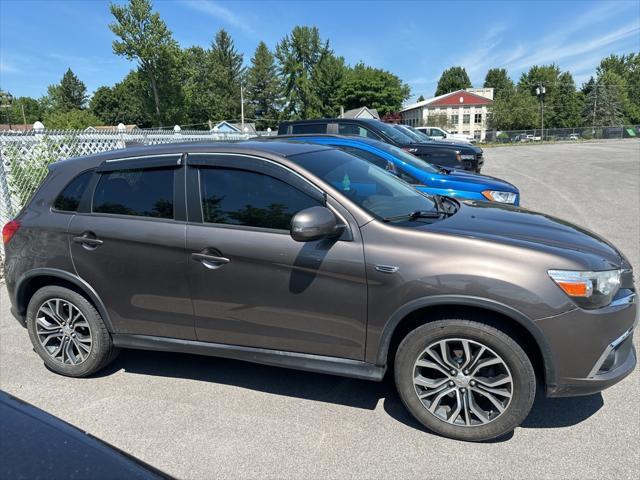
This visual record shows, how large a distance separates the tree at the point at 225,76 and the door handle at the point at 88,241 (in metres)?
78.8

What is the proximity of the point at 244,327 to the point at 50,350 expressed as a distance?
186cm

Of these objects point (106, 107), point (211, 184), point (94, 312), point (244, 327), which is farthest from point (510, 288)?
point (106, 107)

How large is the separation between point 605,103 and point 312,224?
94759 mm

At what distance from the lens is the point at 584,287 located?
2.52 metres

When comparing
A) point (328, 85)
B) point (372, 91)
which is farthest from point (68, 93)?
point (372, 91)

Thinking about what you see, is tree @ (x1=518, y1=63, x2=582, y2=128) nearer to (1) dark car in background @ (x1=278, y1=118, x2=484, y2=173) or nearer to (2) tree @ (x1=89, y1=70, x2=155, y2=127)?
(2) tree @ (x1=89, y1=70, x2=155, y2=127)

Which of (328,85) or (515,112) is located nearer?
(515,112)

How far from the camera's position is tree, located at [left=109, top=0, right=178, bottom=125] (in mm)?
45906

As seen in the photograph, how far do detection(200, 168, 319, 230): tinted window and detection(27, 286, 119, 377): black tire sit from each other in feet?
4.24

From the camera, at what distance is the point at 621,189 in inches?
458

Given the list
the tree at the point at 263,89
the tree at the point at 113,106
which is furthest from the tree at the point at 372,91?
the tree at the point at 113,106

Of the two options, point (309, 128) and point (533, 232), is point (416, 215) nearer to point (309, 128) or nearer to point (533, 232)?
point (533, 232)

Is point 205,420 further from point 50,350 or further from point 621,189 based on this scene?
point 621,189

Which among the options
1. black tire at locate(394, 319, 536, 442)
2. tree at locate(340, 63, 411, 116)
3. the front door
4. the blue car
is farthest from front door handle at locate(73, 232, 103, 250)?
tree at locate(340, 63, 411, 116)
